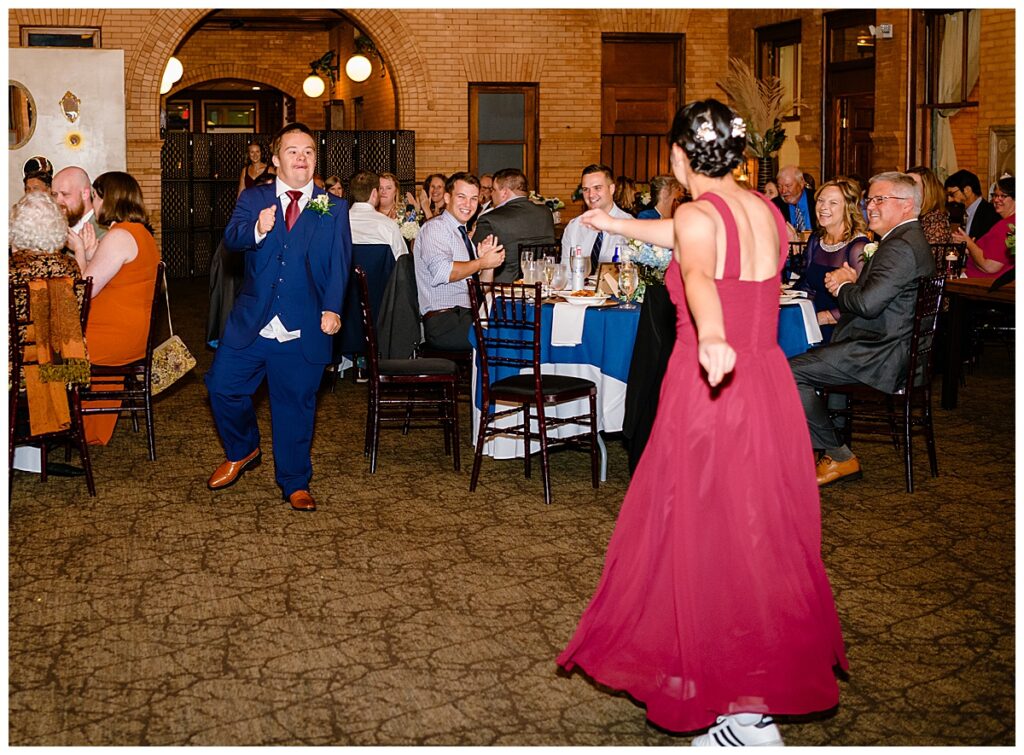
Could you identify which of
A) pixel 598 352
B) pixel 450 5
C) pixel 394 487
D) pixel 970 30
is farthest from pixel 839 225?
pixel 450 5

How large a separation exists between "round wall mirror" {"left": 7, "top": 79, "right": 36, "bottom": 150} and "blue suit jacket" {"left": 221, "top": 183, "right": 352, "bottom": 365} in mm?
8888

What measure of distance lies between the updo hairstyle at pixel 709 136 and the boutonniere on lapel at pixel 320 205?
2478 mm

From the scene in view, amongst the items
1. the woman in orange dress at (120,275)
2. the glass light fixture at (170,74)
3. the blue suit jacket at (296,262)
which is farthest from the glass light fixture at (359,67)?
the blue suit jacket at (296,262)

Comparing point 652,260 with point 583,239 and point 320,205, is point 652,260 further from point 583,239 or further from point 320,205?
point 583,239

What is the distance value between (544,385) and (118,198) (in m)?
2.38

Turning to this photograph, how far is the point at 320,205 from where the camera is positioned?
5.27 meters

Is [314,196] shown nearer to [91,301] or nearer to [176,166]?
[91,301]

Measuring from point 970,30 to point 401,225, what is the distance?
669 centimetres

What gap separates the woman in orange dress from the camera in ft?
20.9

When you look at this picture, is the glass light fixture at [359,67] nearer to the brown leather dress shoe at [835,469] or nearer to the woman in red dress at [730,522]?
the brown leather dress shoe at [835,469]

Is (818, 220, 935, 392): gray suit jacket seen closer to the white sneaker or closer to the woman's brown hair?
the white sneaker

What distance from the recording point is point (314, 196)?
5363mm

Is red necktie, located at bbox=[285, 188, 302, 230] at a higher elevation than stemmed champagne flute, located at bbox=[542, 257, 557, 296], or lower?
higher

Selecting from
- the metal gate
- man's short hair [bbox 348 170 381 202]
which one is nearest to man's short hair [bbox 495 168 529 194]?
man's short hair [bbox 348 170 381 202]
